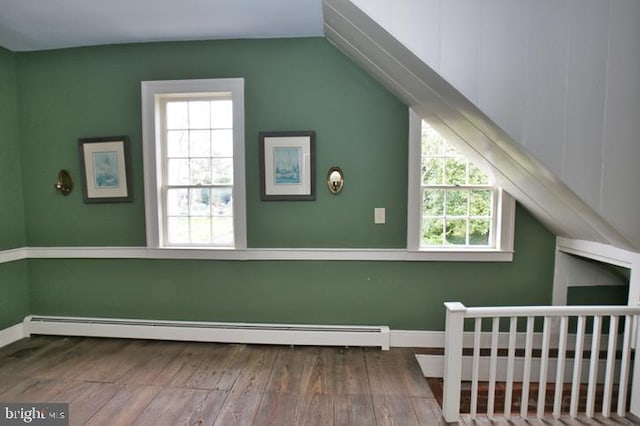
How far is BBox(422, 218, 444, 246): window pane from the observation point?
233 centimetres

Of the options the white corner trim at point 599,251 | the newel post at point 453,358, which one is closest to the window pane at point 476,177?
the white corner trim at point 599,251

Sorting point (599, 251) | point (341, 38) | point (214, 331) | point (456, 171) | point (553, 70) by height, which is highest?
point (341, 38)

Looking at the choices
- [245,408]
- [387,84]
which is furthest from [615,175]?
[245,408]

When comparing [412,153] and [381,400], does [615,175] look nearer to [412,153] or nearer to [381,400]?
[412,153]

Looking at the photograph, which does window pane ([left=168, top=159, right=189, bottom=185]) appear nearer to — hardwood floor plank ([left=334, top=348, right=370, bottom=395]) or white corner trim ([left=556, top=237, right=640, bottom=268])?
hardwood floor plank ([left=334, top=348, right=370, bottom=395])

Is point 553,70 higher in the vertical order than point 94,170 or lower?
higher

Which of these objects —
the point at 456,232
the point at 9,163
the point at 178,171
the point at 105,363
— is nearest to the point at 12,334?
the point at 105,363

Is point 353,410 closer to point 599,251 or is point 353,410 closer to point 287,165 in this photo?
point 287,165

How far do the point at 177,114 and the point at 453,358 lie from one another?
2667mm

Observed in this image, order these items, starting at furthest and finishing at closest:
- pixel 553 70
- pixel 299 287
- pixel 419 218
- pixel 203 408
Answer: pixel 299 287 < pixel 419 218 < pixel 203 408 < pixel 553 70

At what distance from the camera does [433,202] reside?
232 centimetres

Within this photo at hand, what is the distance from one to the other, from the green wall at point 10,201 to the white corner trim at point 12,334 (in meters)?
0.04

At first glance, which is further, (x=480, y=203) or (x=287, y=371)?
(x=480, y=203)

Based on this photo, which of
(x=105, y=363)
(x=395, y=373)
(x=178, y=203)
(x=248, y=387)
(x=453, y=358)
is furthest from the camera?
(x=178, y=203)
